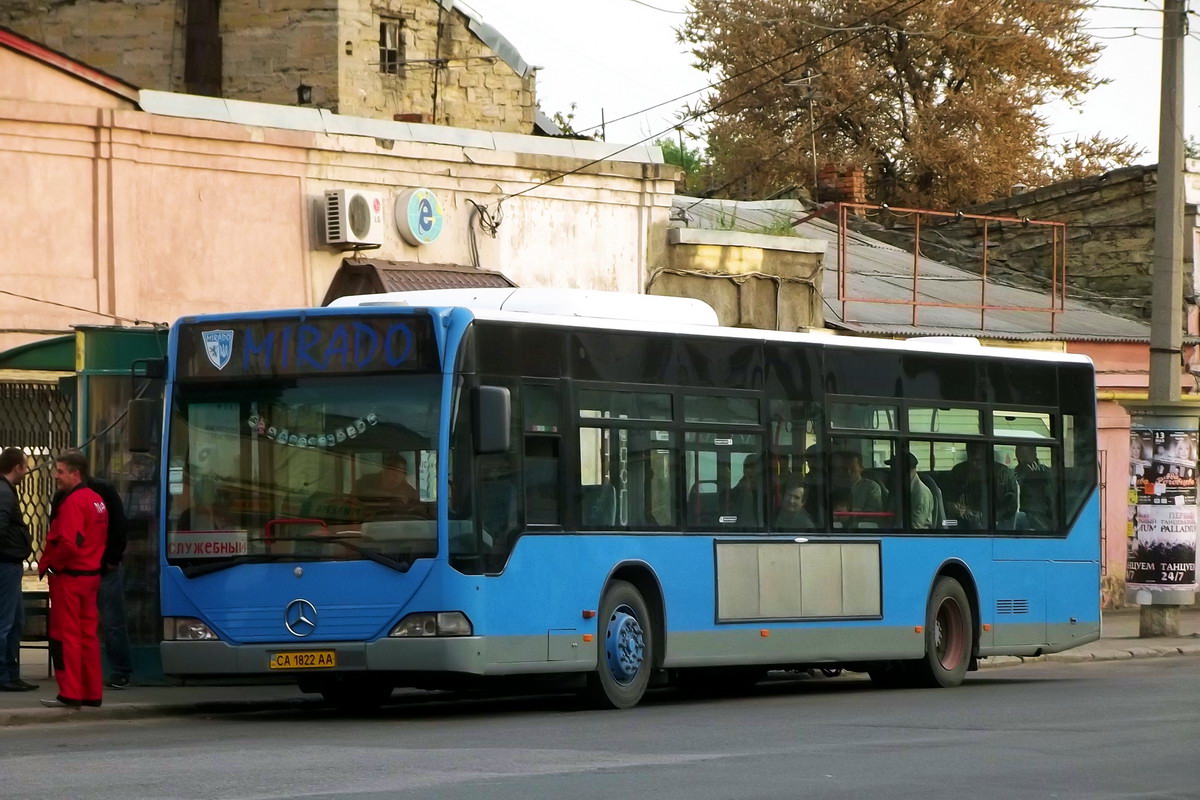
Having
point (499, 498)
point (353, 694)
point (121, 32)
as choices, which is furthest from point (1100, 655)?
point (121, 32)

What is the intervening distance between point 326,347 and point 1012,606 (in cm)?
766

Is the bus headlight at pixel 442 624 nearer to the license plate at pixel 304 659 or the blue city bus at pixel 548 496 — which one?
the blue city bus at pixel 548 496

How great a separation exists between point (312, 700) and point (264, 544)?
2771 mm

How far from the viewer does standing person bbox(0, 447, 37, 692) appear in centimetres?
1534

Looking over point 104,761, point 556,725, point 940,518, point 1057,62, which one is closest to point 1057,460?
point 940,518

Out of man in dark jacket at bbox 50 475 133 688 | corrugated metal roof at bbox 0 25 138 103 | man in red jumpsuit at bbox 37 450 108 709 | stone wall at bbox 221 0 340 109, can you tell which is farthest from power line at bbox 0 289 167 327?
stone wall at bbox 221 0 340 109

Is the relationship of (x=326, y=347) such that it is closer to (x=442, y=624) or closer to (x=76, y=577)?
(x=442, y=624)

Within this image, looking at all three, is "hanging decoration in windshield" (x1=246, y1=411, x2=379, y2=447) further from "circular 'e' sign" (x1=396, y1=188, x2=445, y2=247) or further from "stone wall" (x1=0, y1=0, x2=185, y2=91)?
"stone wall" (x1=0, y1=0, x2=185, y2=91)

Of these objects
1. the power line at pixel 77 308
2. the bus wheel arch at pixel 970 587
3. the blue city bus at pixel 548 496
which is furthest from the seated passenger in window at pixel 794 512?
the power line at pixel 77 308

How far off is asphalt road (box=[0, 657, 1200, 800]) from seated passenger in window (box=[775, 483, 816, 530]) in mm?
1354

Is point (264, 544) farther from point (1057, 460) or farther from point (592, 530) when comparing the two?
point (1057, 460)

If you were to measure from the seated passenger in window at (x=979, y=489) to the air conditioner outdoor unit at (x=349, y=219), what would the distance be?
7.72 meters

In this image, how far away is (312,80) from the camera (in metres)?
33.9

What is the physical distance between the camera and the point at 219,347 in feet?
48.0
